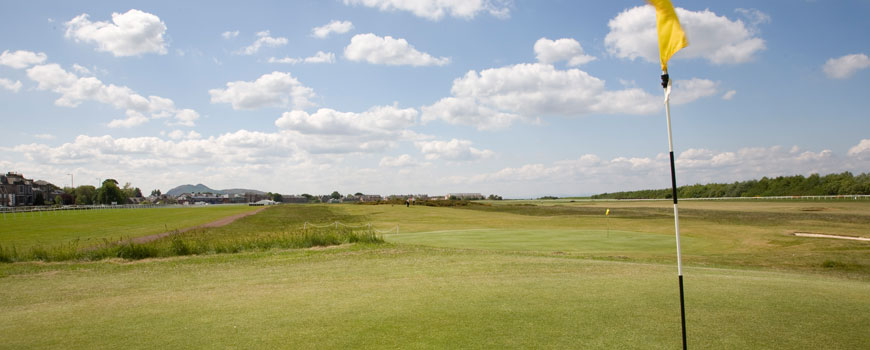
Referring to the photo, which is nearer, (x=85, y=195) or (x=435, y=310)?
(x=435, y=310)

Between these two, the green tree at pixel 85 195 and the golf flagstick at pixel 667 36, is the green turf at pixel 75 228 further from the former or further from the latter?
the green tree at pixel 85 195

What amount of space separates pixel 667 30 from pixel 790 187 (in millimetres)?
129842

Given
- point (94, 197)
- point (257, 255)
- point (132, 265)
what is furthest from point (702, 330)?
point (94, 197)

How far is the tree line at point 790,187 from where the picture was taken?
91.4 m

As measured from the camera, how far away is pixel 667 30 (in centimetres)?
551

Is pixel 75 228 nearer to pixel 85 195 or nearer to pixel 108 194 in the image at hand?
pixel 108 194

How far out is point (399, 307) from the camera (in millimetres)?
8078

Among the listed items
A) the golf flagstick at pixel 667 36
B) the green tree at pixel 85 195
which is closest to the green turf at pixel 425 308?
the golf flagstick at pixel 667 36

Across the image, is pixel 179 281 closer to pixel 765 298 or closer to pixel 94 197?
pixel 765 298

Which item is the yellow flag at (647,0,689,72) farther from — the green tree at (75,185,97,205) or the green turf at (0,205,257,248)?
the green tree at (75,185,97,205)

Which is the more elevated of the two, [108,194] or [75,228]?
[108,194]

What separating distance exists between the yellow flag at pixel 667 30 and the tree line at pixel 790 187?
359 feet

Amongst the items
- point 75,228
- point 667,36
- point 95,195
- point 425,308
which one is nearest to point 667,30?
point 667,36

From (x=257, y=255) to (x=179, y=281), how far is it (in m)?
5.42
